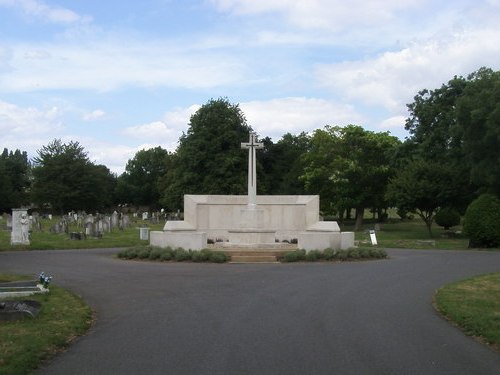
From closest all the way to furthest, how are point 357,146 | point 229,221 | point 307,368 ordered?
point 307,368
point 229,221
point 357,146

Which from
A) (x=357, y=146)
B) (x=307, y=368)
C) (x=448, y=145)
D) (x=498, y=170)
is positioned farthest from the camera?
(x=357, y=146)

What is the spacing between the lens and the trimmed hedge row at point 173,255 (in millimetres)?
21391

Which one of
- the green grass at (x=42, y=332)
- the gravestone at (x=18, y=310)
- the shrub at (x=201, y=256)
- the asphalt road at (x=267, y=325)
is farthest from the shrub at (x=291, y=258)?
the gravestone at (x=18, y=310)

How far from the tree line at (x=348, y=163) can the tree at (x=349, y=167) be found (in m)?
0.09

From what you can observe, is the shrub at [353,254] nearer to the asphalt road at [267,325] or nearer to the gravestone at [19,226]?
the asphalt road at [267,325]

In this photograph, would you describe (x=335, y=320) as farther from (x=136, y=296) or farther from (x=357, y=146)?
(x=357, y=146)

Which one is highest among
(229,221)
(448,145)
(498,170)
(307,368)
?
(448,145)

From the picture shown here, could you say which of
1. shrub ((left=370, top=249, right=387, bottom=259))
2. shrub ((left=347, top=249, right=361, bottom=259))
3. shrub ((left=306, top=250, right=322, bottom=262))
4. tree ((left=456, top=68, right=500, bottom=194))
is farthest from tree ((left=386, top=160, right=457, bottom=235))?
shrub ((left=306, top=250, right=322, bottom=262))

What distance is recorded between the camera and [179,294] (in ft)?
43.4

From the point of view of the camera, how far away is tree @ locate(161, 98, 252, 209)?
59188mm

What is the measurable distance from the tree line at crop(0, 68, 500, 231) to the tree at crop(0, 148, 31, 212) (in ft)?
0.92

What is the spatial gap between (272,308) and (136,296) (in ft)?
10.6

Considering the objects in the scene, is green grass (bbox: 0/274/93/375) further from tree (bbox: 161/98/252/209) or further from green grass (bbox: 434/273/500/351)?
tree (bbox: 161/98/252/209)

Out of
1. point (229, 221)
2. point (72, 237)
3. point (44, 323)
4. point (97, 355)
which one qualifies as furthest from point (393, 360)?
point (72, 237)
